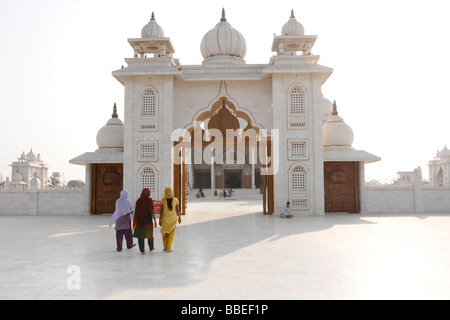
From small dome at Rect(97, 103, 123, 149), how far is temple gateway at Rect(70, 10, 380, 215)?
0.34m

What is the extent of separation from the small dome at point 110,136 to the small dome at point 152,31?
4.35m

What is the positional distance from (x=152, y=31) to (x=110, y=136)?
16.8 ft

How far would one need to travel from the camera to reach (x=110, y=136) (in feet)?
56.1

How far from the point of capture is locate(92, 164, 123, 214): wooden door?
655 inches

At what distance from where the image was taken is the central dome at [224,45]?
1711cm

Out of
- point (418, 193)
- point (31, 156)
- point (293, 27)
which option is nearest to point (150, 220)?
point (418, 193)

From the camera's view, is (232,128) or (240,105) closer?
(240,105)

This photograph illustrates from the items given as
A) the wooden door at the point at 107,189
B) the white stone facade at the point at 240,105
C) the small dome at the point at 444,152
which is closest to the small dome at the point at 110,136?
the wooden door at the point at 107,189

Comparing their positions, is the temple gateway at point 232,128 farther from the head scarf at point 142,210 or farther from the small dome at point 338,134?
the head scarf at point 142,210

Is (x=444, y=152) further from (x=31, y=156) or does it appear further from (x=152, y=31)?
(x=31, y=156)

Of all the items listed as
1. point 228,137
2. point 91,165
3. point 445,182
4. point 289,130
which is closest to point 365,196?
point 289,130

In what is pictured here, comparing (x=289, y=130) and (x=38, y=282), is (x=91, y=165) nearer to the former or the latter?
(x=289, y=130)

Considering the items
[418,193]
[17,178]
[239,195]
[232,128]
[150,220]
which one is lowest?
[239,195]

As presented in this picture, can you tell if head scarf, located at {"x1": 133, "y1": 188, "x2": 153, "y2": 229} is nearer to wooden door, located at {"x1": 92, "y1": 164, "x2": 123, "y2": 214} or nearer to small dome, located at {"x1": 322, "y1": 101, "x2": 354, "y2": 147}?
wooden door, located at {"x1": 92, "y1": 164, "x2": 123, "y2": 214}
